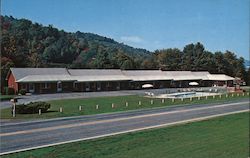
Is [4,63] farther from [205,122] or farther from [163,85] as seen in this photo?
[205,122]

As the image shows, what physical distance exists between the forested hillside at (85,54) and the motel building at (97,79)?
6.60 ft

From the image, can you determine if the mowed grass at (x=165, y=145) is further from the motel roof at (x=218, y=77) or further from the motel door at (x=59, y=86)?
the motel roof at (x=218, y=77)

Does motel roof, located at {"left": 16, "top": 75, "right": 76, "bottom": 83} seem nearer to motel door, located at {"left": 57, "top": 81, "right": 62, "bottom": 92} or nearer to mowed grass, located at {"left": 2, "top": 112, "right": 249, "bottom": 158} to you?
motel door, located at {"left": 57, "top": 81, "right": 62, "bottom": 92}

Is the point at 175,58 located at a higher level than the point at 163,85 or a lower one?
higher

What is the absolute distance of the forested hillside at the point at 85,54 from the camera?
140 feet

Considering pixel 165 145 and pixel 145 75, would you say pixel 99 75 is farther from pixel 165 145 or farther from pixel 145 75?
pixel 165 145

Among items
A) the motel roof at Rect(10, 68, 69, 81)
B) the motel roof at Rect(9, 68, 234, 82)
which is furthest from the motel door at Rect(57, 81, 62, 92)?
the motel roof at Rect(10, 68, 69, 81)

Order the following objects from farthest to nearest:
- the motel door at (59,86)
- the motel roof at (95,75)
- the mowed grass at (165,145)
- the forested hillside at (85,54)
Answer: the motel roof at (95,75), the motel door at (59,86), the forested hillside at (85,54), the mowed grass at (165,145)

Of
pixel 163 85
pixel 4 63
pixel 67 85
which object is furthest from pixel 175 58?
pixel 4 63

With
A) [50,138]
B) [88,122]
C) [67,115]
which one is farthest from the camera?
[67,115]

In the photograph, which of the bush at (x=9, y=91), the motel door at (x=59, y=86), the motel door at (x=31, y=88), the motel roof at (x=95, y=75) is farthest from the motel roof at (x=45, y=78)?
the motel roof at (x=95, y=75)

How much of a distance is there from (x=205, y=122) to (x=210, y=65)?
62.7 metres

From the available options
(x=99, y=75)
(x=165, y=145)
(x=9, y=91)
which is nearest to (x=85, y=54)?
(x=99, y=75)

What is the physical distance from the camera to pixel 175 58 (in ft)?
290
